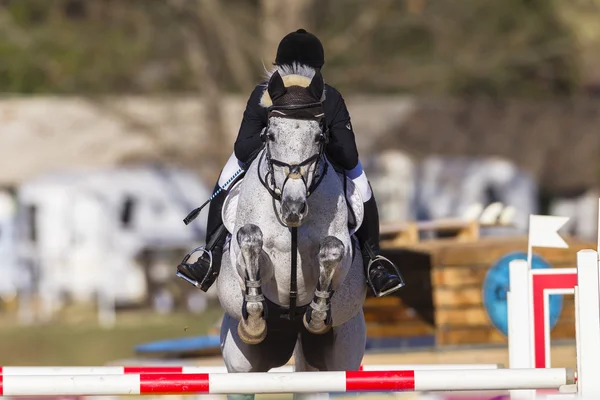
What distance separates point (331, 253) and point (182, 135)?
15.6m

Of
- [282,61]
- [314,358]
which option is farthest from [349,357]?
[282,61]

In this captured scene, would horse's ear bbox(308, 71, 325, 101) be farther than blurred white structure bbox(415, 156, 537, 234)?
No

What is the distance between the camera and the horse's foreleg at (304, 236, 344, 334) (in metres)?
4.67

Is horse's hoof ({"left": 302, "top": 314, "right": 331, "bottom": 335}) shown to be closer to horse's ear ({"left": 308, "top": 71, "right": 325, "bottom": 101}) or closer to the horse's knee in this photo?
the horse's knee

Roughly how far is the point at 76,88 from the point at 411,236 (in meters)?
12.1

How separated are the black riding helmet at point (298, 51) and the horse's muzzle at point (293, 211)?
741 millimetres

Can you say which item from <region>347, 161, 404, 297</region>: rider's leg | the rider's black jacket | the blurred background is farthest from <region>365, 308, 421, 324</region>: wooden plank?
the blurred background

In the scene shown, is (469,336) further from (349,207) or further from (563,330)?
(349,207)

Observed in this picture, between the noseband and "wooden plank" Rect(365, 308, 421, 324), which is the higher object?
"wooden plank" Rect(365, 308, 421, 324)

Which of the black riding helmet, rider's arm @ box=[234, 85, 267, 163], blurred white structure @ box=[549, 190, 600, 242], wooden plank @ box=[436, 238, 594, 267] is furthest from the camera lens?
blurred white structure @ box=[549, 190, 600, 242]

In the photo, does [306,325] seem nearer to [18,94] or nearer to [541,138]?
[541,138]

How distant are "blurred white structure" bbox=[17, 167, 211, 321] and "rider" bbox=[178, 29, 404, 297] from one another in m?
13.0

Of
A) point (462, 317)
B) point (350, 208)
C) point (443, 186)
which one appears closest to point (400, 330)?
point (462, 317)

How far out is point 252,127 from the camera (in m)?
5.13
